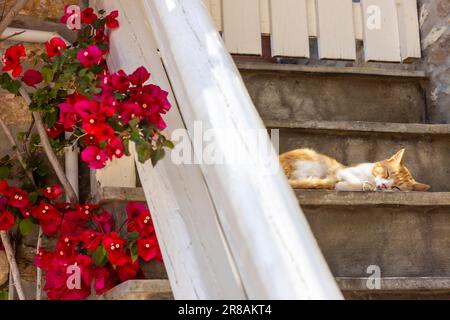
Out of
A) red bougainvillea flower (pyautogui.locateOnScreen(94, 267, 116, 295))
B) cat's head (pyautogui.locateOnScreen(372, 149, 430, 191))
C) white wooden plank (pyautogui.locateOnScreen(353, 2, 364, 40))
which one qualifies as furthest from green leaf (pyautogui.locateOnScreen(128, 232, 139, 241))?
white wooden plank (pyautogui.locateOnScreen(353, 2, 364, 40))

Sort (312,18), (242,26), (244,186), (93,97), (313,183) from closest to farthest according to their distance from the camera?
(244,186)
(93,97)
(313,183)
(242,26)
(312,18)

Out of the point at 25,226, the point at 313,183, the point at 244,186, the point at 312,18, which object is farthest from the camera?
the point at 312,18

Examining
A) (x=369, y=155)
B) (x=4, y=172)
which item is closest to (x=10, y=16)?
(x=4, y=172)

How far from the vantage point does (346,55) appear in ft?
9.27

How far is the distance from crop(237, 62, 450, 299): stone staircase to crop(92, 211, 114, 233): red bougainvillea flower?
49cm

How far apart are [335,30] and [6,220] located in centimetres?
144

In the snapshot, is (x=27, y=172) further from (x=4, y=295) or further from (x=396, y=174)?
(x=396, y=174)

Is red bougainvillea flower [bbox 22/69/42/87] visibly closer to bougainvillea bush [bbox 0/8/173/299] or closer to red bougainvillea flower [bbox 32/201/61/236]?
bougainvillea bush [bbox 0/8/173/299]

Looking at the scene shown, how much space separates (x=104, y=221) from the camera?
197 centimetres

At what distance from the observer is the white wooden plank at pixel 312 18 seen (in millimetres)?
2869

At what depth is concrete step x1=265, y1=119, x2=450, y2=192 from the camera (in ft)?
7.93

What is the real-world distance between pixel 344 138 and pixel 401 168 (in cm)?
20

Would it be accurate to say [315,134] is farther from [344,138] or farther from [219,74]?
[219,74]

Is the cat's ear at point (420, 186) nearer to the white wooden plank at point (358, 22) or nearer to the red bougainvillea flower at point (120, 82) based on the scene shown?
the white wooden plank at point (358, 22)
